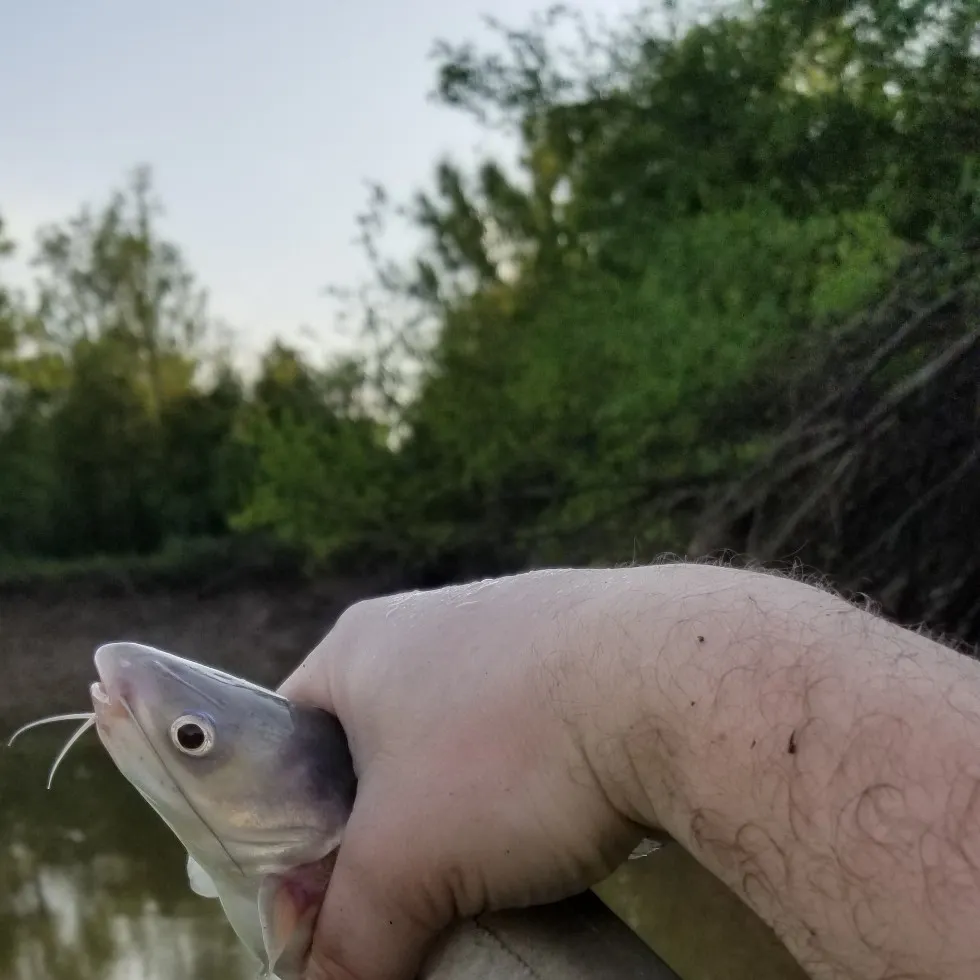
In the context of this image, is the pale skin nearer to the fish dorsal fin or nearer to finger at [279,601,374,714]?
finger at [279,601,374,714]

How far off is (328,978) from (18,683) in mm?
4180

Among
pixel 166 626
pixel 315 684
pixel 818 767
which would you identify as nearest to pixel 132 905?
pixel 166 626

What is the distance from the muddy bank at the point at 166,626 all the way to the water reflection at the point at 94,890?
2.93 ft

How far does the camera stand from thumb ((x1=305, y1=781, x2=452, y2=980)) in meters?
0.80

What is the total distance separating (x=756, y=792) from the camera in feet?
2.15

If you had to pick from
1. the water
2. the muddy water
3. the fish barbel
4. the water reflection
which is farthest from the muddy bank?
the fish barbel

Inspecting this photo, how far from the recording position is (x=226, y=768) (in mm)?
905

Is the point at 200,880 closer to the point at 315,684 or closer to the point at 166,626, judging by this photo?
the point at 315,684

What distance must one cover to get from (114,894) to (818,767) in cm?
290

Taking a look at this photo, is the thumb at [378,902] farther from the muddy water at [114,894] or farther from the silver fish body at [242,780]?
the muddy water at [114,894]

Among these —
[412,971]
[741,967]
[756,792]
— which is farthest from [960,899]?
[741,967]

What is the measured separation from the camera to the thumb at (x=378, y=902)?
0.80 meters

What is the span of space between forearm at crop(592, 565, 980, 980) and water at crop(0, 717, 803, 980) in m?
1.59

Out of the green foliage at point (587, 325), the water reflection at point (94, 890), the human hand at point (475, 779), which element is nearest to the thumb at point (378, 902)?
the human hand at point (475, 779)
